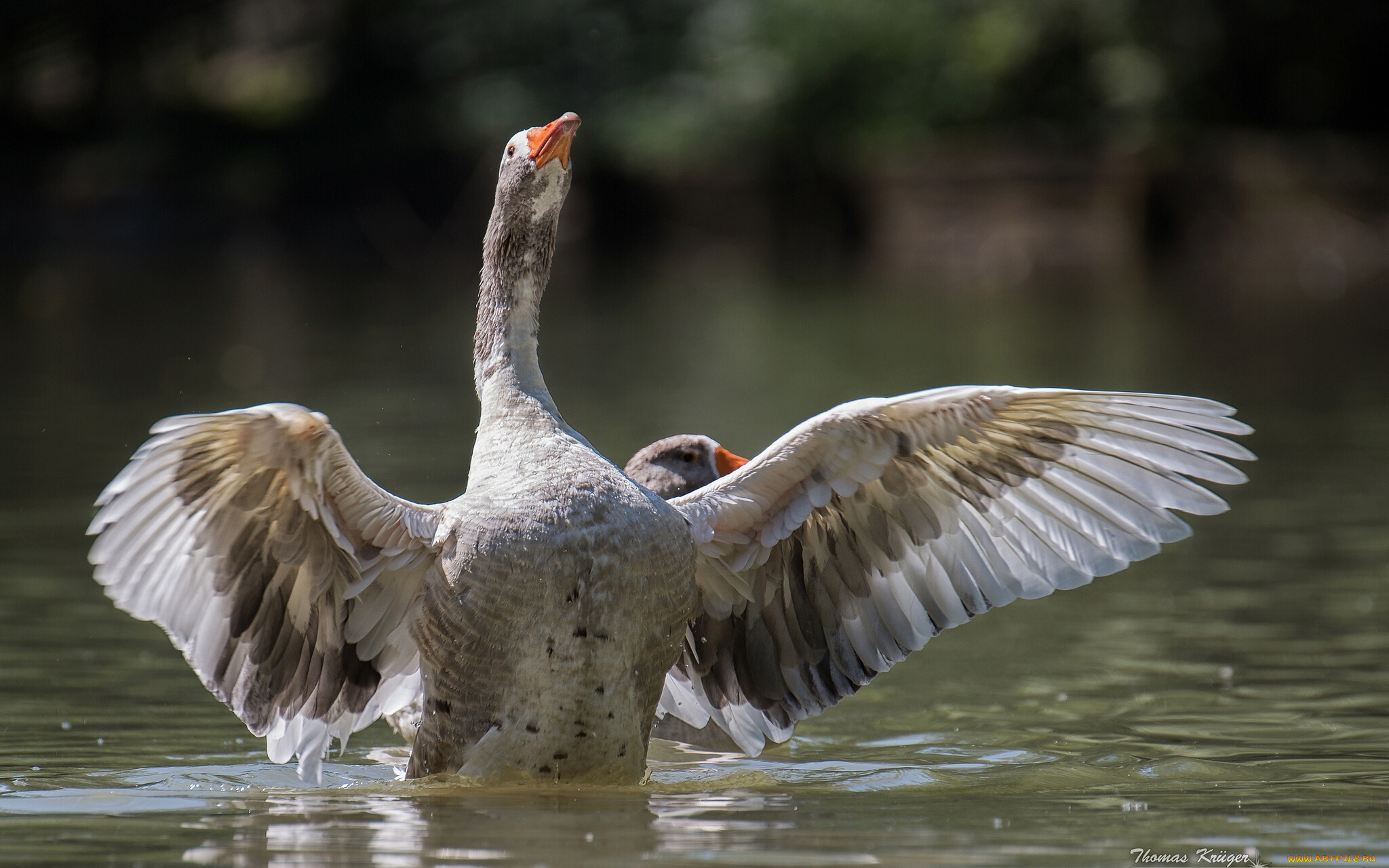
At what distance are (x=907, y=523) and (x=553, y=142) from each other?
1.88 meters

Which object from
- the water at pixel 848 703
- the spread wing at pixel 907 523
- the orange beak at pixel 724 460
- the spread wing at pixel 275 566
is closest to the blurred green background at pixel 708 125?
the water at pixel 848 703

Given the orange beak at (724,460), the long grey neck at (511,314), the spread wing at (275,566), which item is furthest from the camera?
the orange beak at (724,460)

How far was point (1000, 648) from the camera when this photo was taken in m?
8.42

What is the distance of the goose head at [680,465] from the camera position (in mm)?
7715

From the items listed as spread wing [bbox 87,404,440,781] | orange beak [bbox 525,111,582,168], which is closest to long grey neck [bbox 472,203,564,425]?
orange beak [bbox 525,111,582,168]

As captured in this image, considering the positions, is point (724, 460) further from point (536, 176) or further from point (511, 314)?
point (536, 176)

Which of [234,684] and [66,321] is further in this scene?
[66,321]

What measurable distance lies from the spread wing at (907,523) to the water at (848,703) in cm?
43

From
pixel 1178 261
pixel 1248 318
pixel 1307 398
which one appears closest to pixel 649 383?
pixel 1307 398

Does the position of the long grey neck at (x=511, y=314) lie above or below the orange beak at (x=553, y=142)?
below

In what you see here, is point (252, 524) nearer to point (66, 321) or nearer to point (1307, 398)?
point (1307, 398)

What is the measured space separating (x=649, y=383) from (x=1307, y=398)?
6.30m

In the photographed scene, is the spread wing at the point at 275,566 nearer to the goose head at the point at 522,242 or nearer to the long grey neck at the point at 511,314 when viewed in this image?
the long grey neck at the point at 511,314

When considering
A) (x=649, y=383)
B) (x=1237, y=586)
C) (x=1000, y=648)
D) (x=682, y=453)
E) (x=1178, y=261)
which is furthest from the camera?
(x=1178, y=261)
